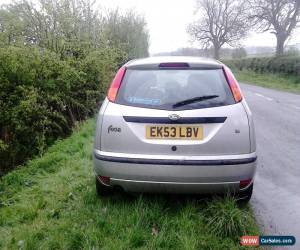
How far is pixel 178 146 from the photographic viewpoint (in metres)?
3.33

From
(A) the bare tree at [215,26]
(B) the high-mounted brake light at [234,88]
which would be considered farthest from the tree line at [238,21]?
(B) the high-mounted brake light at [234,88]

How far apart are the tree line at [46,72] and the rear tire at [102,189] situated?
2368 mm

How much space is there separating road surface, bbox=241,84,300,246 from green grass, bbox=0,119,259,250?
279 mm

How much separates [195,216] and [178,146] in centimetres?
76

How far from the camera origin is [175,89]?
143 inches

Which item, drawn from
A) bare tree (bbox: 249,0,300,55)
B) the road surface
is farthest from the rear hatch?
bare tree (bbox: 249,0,300,55)

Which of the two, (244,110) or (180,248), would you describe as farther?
(244,110)

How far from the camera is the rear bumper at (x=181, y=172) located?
130 inches

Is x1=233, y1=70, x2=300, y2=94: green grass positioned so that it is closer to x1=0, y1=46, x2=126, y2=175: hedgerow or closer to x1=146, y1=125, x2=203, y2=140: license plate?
x1=0, y1=46, x2=126, y2=175: hedgerow

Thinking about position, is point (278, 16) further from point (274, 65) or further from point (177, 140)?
point (177, 140)

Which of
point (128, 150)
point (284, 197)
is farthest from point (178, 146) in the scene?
point (284, 197)

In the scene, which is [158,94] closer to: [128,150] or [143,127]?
[143,127]

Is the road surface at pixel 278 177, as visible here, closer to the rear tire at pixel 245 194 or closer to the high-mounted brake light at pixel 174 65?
the rear tire at pixel 245 194

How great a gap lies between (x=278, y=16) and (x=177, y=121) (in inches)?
1294
